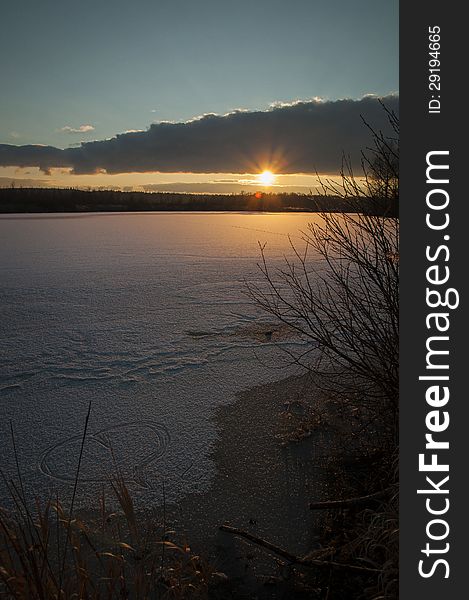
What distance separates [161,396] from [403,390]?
2.76 meters

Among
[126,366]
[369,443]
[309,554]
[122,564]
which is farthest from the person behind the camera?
[126,366]

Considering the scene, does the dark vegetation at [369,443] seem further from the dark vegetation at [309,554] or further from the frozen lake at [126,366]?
the frozen lake at [126,366]

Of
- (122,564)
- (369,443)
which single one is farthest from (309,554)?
(369,443)

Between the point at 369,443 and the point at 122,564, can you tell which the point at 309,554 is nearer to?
the point at 122,564

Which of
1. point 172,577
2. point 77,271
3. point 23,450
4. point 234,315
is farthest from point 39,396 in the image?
point 77,271

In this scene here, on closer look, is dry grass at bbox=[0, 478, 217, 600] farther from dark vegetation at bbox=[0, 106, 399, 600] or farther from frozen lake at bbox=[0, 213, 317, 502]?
frozen lake at bbox=[0, 213, 317, 502]

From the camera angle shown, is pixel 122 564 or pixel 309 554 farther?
pixel 309 554

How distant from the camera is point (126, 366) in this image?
4812 millimetres

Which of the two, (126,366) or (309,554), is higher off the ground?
(126,366)

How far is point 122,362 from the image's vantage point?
492 cm

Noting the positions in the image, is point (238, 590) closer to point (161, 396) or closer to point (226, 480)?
point (226, 480)

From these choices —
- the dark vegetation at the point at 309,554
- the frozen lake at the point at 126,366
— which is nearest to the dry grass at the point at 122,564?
the dark vegetation at the point at 309,554

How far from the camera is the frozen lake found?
10.6ft

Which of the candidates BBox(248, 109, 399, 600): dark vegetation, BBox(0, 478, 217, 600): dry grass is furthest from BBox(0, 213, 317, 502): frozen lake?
BBox(248, 109, 399, 600): dark vegetation
